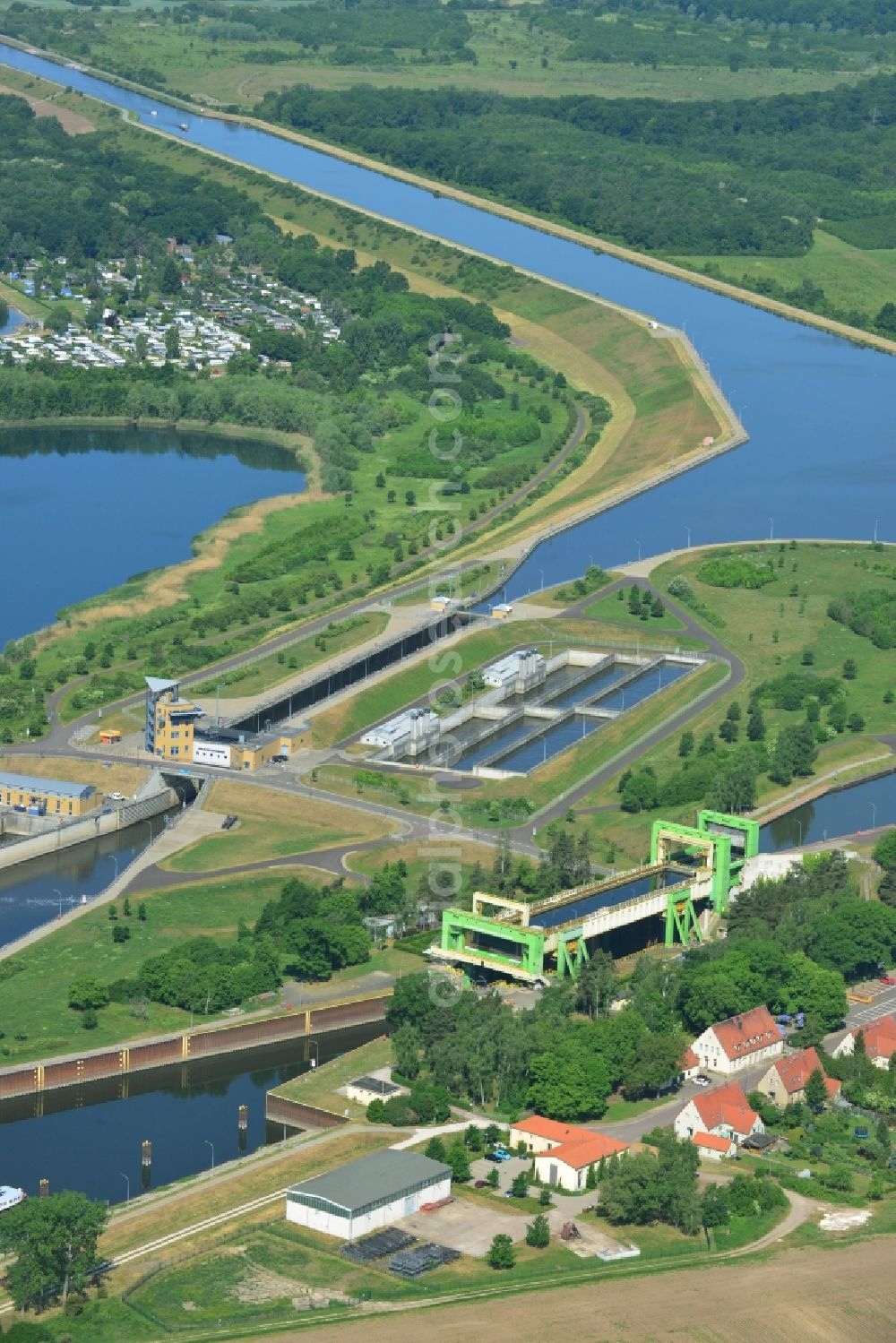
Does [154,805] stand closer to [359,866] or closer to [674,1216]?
[359,866]

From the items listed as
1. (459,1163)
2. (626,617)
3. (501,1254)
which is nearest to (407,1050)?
(459,1163)

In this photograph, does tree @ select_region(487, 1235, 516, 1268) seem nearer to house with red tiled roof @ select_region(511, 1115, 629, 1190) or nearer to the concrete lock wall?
house with red tiled roof @ select_region(511, 1115, 629, 1190)

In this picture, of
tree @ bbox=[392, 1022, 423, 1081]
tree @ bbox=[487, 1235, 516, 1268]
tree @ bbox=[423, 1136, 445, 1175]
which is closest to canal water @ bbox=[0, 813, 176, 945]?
tree @ bbox=[392, 1022, 423, 1081]

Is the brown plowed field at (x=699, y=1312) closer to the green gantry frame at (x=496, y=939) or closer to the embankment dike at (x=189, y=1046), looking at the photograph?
the embankment dike at (x=189, y=1046)

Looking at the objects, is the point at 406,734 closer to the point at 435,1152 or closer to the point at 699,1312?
the point at 435,1152

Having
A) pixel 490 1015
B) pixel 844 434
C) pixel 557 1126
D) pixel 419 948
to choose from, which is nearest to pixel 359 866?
pixel 419 948

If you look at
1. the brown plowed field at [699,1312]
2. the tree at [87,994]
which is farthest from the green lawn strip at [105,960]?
the brown plowed field at [699,1312]
